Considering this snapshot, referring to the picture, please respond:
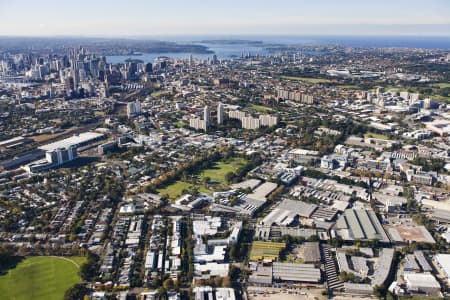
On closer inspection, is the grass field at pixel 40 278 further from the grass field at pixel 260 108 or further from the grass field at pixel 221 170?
the grass field at pixel 260 108

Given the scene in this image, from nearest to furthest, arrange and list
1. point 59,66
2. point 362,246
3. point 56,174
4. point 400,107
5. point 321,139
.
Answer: point 362,246, point 56,174, point 321,139, point 400,107, point 59,66

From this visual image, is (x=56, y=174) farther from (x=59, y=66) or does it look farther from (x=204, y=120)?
(x=59, y=66)

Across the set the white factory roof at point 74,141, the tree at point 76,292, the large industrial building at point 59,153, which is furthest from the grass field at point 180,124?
the tree at point 76,292

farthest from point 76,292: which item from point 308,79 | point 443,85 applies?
point 443,85

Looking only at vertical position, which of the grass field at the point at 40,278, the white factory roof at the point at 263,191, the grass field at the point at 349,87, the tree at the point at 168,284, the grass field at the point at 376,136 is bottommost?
the grass field at the point at 40,278

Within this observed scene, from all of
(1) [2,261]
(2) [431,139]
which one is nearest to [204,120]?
(2) [431,139]

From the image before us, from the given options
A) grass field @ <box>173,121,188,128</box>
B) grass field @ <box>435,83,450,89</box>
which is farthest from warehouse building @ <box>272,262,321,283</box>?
grass field @ <box>435,83,450,89</box>

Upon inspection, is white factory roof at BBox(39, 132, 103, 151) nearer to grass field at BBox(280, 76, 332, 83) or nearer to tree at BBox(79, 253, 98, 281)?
tree at BBox(79, 253, 98, 281)
